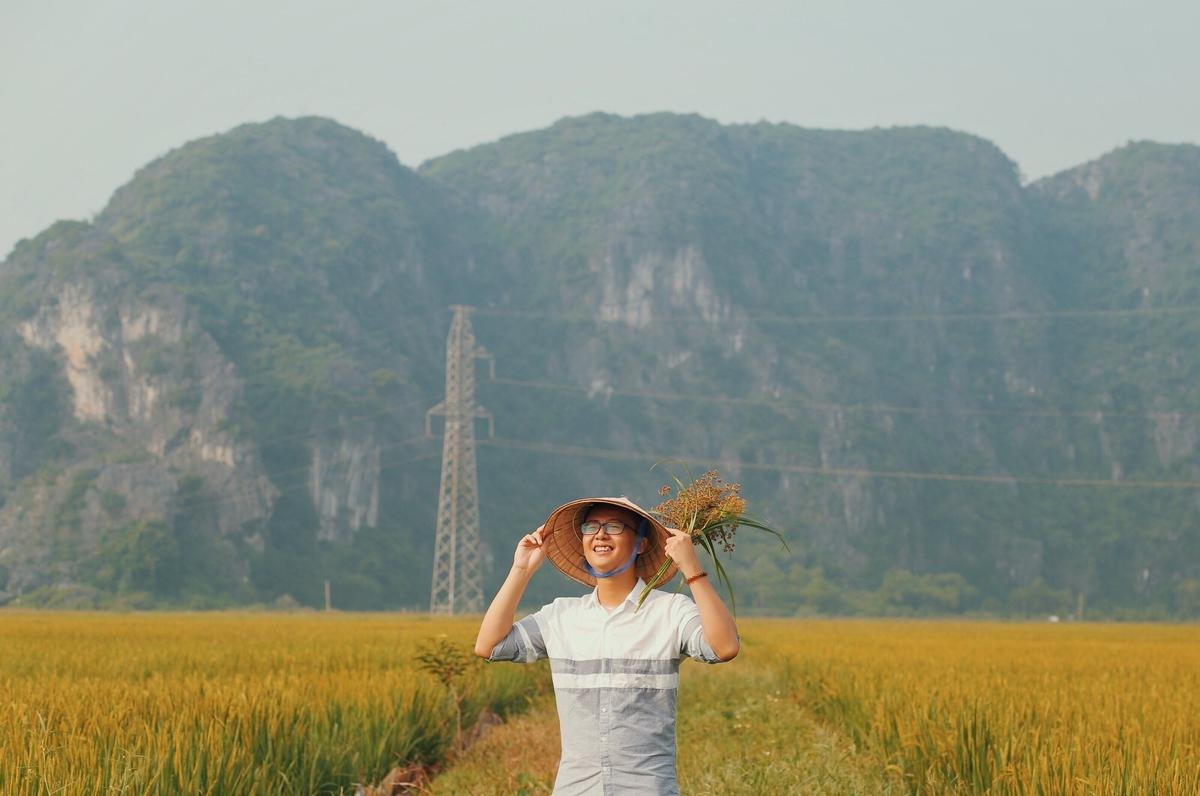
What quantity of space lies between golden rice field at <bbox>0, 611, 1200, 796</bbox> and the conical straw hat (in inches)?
75.5

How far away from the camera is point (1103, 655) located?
2430 cm

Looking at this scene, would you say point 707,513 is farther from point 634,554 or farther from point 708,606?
point 708,606

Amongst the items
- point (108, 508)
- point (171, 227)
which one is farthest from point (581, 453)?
point (108, 508)

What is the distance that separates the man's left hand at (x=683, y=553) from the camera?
5.29 m

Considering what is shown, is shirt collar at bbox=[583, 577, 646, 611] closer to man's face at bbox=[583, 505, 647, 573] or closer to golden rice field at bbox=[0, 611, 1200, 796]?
man's face at bbox=[583, 505, 647, 573]

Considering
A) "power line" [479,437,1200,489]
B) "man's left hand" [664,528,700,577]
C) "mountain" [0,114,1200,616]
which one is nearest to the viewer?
"man's left hand" [664,528,700,577]

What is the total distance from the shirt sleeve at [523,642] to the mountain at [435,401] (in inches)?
3651

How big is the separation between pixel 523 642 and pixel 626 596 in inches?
17.2

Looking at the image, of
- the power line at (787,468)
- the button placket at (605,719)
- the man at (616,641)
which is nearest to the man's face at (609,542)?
the man at (616,641)

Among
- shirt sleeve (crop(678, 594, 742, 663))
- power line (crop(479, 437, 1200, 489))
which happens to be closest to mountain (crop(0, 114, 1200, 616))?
power line (crop(479, 437, 1200, 489))

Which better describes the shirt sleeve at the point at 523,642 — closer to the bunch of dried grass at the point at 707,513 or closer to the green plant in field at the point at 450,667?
the bunch of dried grass at the point at 707,513

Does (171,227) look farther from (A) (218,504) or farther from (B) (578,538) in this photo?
(B) (578,538)

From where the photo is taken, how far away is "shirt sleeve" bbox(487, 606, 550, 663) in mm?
5617

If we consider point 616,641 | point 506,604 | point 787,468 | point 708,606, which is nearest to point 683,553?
point 708,606
